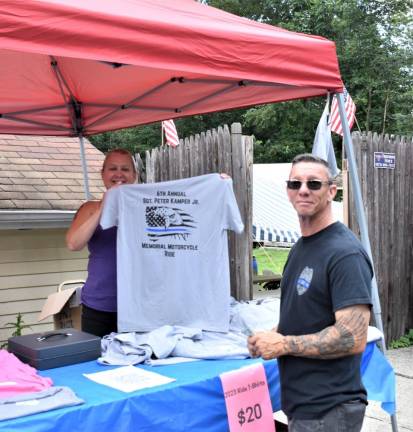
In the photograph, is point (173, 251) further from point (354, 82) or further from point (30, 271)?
point (354, 82)

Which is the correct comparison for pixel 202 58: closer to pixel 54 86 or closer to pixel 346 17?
pixel 54 86

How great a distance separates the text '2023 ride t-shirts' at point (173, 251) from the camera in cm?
332

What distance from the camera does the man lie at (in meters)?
→ 1.98

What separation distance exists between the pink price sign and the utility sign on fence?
395 cm

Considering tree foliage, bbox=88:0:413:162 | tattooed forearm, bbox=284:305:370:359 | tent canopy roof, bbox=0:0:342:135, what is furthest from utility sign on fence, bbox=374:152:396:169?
tree foliage, bbox=88:0:413:162

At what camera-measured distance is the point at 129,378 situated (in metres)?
2.49

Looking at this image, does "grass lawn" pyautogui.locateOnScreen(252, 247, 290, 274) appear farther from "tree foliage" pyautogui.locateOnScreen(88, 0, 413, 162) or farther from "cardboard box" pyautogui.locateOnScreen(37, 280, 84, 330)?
"cardboard box" pyautogui.locateOnScreen(37, 280, 84, 330)

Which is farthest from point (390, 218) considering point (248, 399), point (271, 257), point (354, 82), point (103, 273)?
point (354, 82)

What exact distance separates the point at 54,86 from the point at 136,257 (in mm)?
2005

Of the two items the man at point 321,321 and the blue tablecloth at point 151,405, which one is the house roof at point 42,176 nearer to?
the blue tablecloth at point 151,405

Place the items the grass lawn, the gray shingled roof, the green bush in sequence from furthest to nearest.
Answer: the grass lawn < the green bush < the gray shingled roof

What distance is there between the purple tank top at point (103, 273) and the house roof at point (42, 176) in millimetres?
2546

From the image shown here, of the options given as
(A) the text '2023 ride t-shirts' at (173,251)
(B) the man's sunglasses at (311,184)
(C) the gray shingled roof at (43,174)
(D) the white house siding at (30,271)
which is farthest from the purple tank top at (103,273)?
(D) the white house siding at (30,271)

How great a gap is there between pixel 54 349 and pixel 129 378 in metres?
0.45
